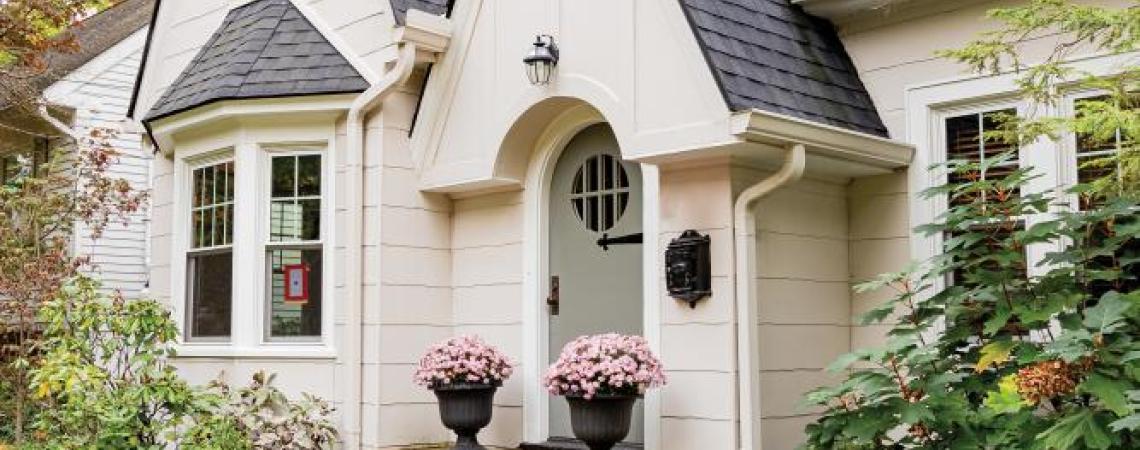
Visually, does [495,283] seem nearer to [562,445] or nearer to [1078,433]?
[562,445]

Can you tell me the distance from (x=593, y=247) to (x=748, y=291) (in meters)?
1.54

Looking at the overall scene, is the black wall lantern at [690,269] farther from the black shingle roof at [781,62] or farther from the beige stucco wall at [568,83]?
the black shingle roof at [781,62]

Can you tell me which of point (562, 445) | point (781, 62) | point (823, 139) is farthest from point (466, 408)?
point (781, 62)

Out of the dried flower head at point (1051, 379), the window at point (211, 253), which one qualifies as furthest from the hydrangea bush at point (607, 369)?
the window at point (211, 253)

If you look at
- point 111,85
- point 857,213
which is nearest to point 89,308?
point 857,213

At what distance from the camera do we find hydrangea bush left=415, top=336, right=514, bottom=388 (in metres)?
7.58

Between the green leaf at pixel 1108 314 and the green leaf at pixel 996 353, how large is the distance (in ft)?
1.24

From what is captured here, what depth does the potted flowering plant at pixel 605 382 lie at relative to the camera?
6.65 m

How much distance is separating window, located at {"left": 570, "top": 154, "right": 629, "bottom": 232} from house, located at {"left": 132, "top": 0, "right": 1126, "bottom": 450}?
0.02 m

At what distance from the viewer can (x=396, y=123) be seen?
853 centimetres

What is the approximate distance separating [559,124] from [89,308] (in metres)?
3.60

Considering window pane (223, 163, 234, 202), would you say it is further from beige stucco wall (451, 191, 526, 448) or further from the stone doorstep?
the stone doorstep

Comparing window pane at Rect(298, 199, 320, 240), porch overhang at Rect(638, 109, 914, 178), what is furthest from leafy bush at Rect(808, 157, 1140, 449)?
window pane at Rect(298, 199, 320, 240)

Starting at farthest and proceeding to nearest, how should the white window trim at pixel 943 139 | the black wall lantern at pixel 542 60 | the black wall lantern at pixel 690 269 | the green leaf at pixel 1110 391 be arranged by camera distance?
the black wall lantern at pixel 542 60 < the black wall lantern at pixel 690 269 < the white window trim at pixel 943 139 < the green leaf at pixel 1110 391
